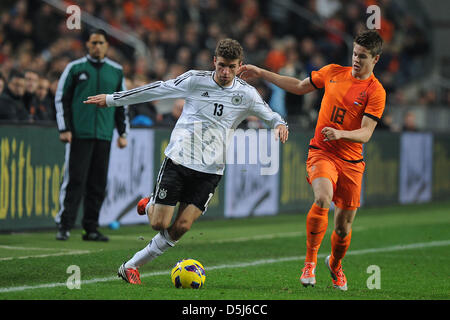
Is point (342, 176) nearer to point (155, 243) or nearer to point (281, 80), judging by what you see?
point (281, 80)

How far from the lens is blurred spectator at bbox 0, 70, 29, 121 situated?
11633 millimetres

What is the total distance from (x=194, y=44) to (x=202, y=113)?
38.2 feet

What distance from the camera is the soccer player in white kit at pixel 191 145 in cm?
760

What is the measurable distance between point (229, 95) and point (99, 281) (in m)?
2.03

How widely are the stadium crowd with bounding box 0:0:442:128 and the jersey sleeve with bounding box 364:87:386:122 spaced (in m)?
5.72

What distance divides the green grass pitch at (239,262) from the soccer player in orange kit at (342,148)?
0.44m

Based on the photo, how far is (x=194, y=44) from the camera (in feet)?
62.8

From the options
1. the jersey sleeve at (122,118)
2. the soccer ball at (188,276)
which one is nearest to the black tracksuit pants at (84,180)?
the jersey sleeve at (122,118)

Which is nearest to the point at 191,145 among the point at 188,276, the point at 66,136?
the point at 188,276

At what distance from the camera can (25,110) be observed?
12.1m

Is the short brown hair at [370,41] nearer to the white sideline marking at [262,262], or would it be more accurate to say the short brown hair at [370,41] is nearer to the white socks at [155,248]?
the white socks at [155,248]

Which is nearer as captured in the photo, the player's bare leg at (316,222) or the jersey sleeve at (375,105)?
the player's bare leg at (316,222)
